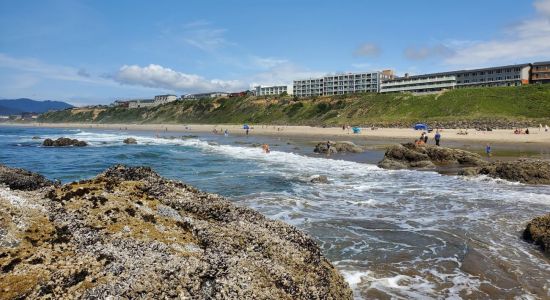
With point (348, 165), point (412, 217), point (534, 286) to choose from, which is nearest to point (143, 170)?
point (534, 286)

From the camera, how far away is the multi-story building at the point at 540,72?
11629 centimetres

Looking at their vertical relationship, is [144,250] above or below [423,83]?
below

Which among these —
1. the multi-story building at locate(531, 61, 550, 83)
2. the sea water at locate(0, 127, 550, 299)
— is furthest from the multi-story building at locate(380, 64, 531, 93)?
the sea water at locate(0, 127, 550, 299)

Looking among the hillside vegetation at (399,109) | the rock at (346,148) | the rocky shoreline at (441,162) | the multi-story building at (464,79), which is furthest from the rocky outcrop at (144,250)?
the multi-story building at (464,79)

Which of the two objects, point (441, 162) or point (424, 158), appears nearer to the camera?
point (424, 158)

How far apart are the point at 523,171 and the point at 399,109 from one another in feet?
287

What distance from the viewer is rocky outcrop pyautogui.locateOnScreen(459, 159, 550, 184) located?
2102cm

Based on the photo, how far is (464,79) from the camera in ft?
443

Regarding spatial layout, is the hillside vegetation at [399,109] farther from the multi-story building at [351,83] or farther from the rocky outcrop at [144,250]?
the rocky outcrop at [144,250]

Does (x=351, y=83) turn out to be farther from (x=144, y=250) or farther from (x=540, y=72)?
(x=144, y=250)

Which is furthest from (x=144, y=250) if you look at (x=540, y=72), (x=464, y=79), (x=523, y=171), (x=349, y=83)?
(x=349, y=83)

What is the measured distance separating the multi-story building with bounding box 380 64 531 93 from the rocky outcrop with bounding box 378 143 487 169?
106 meters

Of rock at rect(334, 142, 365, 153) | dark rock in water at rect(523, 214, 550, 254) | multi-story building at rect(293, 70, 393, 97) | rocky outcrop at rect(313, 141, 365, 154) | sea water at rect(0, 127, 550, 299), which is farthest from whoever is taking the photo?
multi-story building at rect(293, 70, 393, 97)

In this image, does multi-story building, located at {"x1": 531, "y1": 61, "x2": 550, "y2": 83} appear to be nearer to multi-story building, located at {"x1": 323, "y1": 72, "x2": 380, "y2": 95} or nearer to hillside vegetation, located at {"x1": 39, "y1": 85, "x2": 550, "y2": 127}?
hillside vegetation, located at {"x1": 39, "y1": 85, "x2": 550, "y2": 127}
